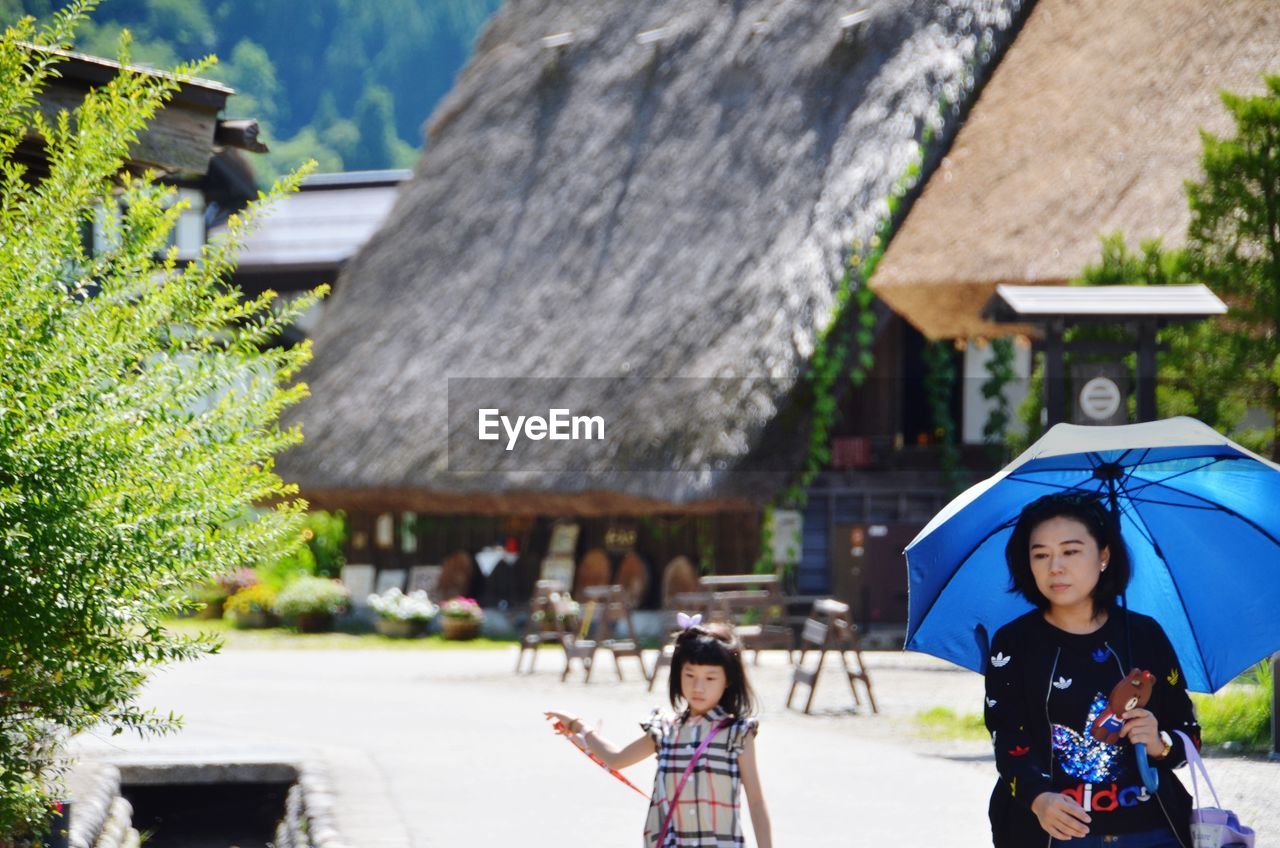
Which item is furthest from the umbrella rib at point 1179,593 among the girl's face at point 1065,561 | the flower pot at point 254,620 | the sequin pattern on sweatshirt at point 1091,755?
the flower pot at point 254,620

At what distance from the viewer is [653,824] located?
15.8 ft

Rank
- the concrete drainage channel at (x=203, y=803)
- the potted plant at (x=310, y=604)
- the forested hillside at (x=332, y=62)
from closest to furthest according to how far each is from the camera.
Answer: the concrete drainage channel at (x=203, y=803) → the potted plant at (x=310, y=604) → the forested hillside at (x=332, y=62)

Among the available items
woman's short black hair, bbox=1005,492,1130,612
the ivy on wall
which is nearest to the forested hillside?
the ivy on wall

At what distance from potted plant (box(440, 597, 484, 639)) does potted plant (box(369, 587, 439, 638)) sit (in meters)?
0.35

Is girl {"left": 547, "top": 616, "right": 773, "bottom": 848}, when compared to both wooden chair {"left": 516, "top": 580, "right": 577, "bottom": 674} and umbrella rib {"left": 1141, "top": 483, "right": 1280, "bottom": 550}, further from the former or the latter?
wooden chair {"left": 516, "top": 580, "right": 577, "bottom": 674}

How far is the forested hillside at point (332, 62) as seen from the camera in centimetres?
6856

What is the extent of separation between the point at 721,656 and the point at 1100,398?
7397mm

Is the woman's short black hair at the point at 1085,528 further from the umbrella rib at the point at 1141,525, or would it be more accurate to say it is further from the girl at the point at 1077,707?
the umbrella rib at the point at 1141,525

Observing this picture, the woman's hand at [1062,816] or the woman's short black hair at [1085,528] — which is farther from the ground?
the woman's short black hair at [1085,528]

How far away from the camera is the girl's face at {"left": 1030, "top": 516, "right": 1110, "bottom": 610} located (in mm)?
4012

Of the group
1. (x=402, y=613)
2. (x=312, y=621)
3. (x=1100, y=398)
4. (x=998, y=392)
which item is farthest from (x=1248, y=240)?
(x=312, y=621)

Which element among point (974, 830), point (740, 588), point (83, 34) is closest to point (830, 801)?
A: point (974, 830)

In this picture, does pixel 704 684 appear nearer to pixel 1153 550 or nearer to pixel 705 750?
pixel 705 750

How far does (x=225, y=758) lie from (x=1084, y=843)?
19.7 feet
